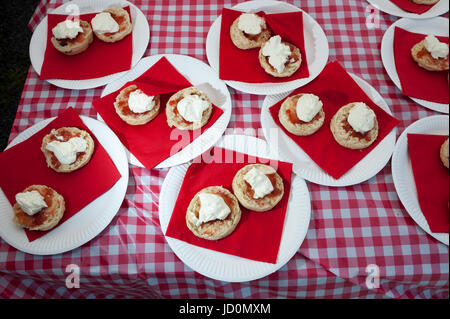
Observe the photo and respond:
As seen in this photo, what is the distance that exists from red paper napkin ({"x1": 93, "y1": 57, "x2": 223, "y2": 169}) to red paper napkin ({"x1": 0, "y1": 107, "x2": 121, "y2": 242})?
6.1 inches

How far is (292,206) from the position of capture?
1.76 meters

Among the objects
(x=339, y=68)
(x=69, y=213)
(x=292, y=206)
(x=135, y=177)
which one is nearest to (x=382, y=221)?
(x=292, y=206)

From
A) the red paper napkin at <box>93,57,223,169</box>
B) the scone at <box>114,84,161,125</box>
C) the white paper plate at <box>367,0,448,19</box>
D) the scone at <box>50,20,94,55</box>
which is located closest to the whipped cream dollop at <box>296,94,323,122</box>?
the red paper napkin at <box>93,57,223,169</box>

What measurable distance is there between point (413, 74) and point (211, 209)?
148 cm

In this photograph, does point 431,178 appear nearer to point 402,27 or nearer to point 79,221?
point 402,27

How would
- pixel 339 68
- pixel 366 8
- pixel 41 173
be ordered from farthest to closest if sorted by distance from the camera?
pixel 366 8, pixel 339 68, pixel 41 173

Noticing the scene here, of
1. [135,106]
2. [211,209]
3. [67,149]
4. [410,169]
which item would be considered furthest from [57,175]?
[410,169]

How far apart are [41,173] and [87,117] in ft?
1.30

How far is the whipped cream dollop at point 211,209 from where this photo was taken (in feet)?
5.40

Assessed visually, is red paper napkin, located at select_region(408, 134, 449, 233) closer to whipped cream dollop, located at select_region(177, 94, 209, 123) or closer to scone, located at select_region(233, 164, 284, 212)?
scone, located at select_region(233, 164, 284, 212)

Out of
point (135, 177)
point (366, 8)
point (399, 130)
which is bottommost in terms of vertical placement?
point (135, 177)

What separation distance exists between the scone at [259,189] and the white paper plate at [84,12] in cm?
105

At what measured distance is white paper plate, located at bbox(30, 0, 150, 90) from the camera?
2.08m

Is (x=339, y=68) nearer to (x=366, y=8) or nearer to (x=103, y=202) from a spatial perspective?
(x=366, y=8)
